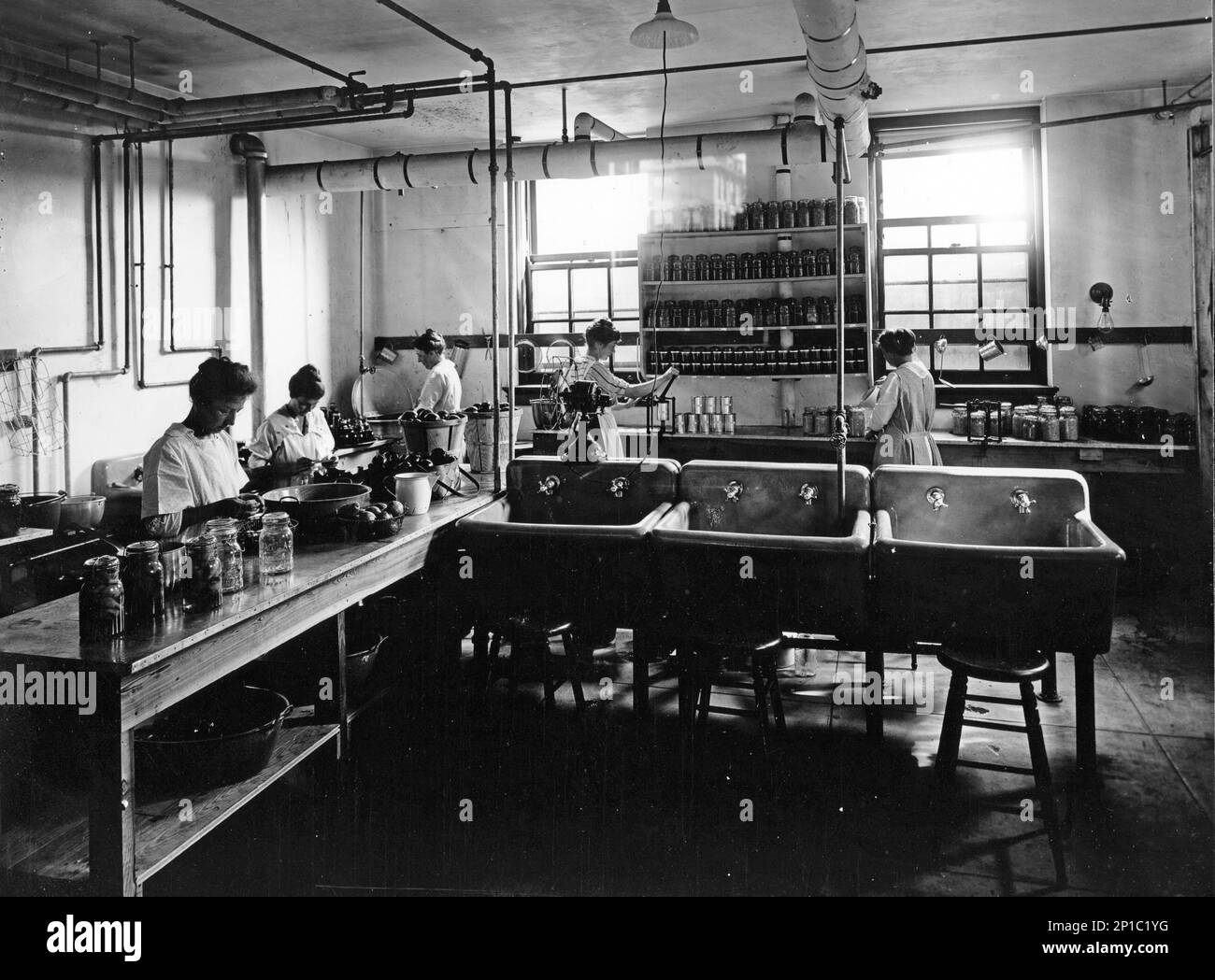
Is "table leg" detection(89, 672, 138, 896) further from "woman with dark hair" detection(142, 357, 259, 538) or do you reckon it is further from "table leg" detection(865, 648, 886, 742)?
"table leg" detection(865, 648, 886, 742)

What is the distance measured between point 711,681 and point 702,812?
71 centimetres

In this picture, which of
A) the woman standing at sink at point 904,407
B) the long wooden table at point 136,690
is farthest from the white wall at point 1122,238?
the long wooden table at point 136,690

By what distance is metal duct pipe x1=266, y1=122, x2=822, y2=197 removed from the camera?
6.32 m

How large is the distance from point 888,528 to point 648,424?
12.7 feet

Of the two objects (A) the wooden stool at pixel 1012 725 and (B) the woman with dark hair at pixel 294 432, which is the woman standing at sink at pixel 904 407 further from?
(B) the woman with dark hair at pixel 294 432

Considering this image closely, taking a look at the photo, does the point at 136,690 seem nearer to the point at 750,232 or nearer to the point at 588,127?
the point at 588,127

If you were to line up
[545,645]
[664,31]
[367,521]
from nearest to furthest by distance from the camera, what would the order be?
[367,521], [545,645], [664,31]

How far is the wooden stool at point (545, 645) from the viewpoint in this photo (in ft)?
11.7

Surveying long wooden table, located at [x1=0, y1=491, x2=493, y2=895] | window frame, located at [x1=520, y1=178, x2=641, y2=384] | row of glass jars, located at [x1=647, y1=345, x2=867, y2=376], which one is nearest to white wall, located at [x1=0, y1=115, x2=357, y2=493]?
window frame, located at [x1=520, y1=178, x2=641, y2=384]

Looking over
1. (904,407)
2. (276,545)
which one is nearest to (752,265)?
(904,407)

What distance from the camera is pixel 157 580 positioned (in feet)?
7.82

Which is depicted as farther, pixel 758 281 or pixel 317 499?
pixel 758 281
